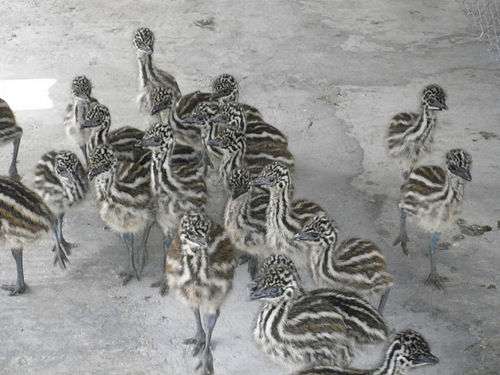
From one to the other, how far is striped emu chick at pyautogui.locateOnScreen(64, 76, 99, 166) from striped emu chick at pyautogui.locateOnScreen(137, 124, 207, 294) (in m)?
1.25

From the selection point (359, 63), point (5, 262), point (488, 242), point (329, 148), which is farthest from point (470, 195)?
point (5, 262)

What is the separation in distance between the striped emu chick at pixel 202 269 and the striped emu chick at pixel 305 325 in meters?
0.44

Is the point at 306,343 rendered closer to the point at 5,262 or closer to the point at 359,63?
the point at 5,262

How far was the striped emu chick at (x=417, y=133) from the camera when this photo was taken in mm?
7098

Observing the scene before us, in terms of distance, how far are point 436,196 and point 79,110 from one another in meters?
3.15

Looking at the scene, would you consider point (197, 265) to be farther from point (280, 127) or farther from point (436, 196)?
point (280, 127)

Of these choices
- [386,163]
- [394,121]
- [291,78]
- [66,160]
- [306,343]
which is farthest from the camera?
[291,78]

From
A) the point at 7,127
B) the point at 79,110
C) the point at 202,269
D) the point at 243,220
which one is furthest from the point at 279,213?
the point at 7,127

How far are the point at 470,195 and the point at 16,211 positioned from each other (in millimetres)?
3805

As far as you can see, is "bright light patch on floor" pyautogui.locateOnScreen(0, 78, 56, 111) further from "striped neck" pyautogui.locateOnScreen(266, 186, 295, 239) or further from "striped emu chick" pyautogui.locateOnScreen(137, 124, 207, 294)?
"striped neck" pyautogui.locateOnScreen(266, 186, 295, 239)

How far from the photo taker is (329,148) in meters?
8.13

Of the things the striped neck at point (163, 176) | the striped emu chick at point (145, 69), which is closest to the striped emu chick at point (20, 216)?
the striped neck at point (163, 176)

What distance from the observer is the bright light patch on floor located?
864cm

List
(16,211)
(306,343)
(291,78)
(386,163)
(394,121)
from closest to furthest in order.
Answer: (306,343) < (16,211) < (394,121) < (386,163) < (291,78)
